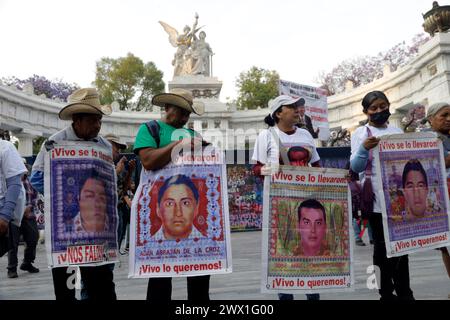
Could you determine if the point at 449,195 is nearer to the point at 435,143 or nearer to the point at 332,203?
the point at 435,143

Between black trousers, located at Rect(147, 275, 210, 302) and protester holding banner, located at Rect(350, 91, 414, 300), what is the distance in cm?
148

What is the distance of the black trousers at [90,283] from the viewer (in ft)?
11.2

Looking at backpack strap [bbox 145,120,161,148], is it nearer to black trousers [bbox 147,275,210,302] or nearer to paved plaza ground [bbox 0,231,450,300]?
black trousers [bbox 147,275,210,302]

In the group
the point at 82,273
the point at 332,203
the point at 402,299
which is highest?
the point at 332,203

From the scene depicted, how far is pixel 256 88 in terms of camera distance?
5378 cm

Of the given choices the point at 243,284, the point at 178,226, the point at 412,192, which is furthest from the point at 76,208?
the point at 412,192

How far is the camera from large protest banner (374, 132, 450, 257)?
143 inches

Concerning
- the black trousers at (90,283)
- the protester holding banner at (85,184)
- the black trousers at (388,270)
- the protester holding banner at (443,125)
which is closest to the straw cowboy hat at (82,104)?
the protester holding banner at (85,184)

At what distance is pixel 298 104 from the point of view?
3.70 m

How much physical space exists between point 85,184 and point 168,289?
1045mm

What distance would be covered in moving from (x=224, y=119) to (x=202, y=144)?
3388 centimetres

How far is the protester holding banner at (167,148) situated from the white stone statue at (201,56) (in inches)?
1316
